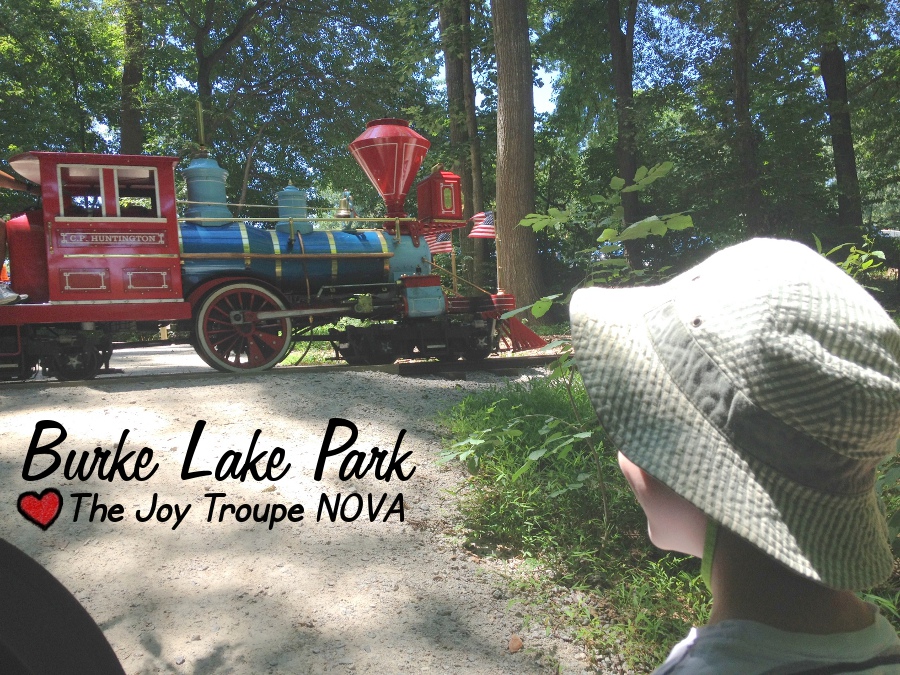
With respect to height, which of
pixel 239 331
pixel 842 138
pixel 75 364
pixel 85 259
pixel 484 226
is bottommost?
pixel 75 364

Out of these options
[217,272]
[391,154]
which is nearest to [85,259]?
[217,272]

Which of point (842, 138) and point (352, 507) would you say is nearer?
point (352, 507)

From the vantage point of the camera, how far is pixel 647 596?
278 centimetres

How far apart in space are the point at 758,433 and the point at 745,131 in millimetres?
16239

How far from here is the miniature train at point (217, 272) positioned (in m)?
6.27

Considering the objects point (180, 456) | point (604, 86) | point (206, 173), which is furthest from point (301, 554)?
point (604, 86)

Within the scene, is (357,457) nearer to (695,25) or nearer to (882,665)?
(882,665)

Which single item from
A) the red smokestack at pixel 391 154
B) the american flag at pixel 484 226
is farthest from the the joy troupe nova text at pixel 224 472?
the american flag at pixel 484 226

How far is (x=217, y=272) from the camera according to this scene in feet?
22.8

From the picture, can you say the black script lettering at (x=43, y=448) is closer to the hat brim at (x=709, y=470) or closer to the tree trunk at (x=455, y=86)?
the hat brim at (x=709, y=470)

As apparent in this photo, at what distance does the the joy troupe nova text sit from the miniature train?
241cm

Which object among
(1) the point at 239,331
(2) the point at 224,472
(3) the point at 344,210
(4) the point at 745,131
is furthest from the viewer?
(4) the point at 745,131

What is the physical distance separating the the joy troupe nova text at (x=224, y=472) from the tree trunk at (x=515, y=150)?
241 inches

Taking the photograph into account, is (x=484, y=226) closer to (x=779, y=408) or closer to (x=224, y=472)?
(x=224, y=472)
